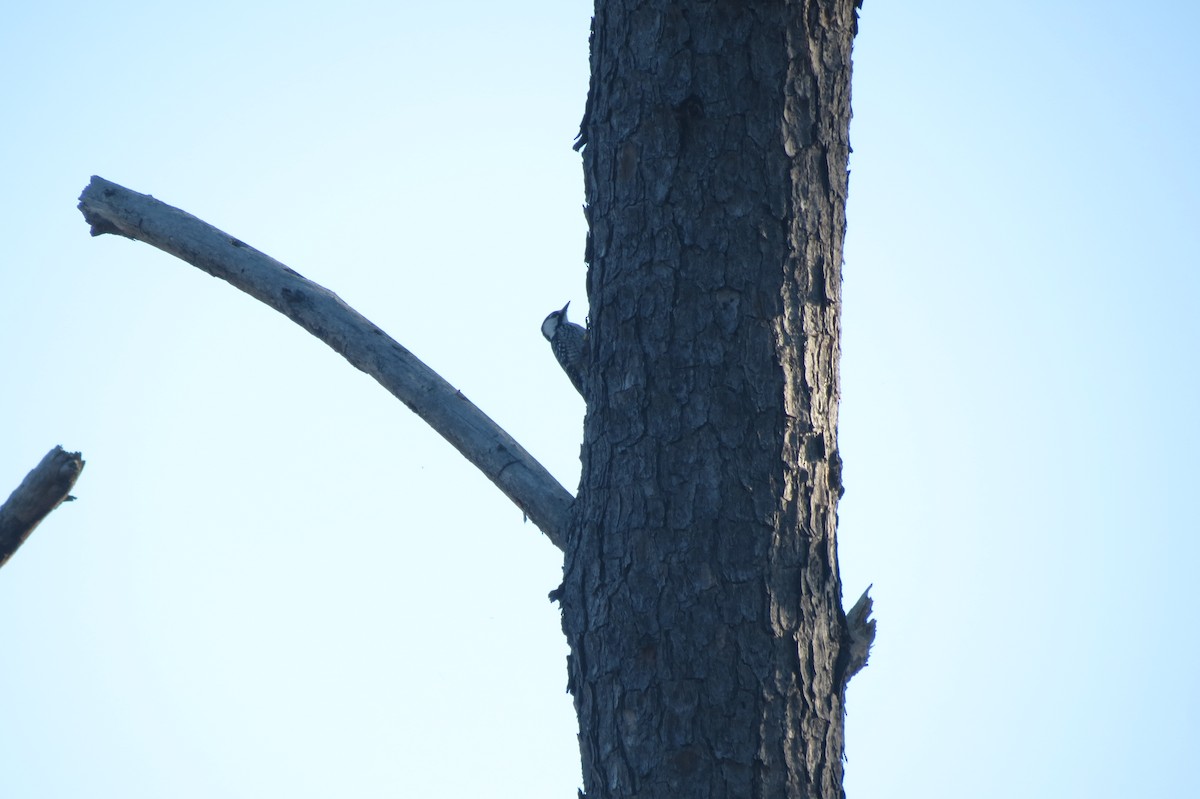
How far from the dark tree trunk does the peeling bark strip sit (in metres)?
0.31

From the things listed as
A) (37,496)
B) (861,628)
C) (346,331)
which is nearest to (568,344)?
(346,331)

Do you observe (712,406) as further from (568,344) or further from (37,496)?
(568,344)

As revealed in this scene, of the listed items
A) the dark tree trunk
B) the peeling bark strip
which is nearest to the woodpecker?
the peeling bark strip

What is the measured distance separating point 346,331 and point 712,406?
105 cm

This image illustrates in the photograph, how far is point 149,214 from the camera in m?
2.93

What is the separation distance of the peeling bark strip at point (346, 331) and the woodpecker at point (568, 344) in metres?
4.15

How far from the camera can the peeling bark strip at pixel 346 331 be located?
2527 mm

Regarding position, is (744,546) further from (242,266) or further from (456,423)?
(242,266)

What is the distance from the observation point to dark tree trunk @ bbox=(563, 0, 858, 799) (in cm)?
201

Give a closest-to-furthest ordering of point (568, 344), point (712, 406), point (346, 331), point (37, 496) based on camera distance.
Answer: point (712, 406), point (37, 496), point (346, 331), point (568, 344)

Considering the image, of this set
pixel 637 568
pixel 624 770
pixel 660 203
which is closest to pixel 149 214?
pixel 660 203

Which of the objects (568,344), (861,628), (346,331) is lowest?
(861,628)

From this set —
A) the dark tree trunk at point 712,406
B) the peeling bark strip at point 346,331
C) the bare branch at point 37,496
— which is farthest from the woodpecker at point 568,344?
the dark tree trunk at point 712,406

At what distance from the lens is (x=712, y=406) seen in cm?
213
